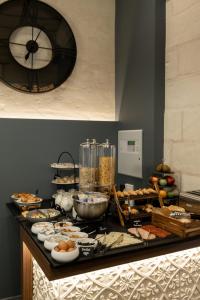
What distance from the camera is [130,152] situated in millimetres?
2617

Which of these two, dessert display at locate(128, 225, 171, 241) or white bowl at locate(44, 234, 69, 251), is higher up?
white bowl at locate(44, 234, 69, 251)

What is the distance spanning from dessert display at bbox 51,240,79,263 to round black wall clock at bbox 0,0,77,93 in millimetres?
1584

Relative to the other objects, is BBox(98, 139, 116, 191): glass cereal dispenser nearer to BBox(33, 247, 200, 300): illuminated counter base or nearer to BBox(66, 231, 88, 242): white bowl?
BBox(66, 231, 88, 242): white bowl

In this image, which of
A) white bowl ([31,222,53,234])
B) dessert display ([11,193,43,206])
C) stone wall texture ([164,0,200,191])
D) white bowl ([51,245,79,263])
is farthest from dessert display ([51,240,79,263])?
stone wall texture ([164,0,200,191])

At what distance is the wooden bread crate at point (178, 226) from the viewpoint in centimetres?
158

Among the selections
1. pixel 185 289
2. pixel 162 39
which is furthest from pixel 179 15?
pixel 185 289

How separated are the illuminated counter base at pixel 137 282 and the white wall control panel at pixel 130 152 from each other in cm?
95

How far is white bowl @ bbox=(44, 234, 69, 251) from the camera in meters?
1.38

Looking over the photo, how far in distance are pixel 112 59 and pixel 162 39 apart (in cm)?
68

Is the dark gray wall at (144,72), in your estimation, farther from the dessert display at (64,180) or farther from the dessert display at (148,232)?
the dessert display at (148,232)

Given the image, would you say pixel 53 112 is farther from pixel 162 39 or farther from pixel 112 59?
pixel 162 39

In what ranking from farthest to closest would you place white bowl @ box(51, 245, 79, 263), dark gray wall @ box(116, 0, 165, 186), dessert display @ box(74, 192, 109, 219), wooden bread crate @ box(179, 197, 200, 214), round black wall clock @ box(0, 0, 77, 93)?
1. round black wall clock @ box(0, 0, 77, 93)
2. dark gray wall @ box(116, 0, 165, 186)
3. wooden bread crate @ box(179, 197, 200, 214)
4. dessert display @ box(74, 192, 109, 219)
5. white bowl @ box(51, 245, 79, 263)

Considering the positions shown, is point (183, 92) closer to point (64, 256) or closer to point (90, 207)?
point (90, 207)

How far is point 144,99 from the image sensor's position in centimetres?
246
